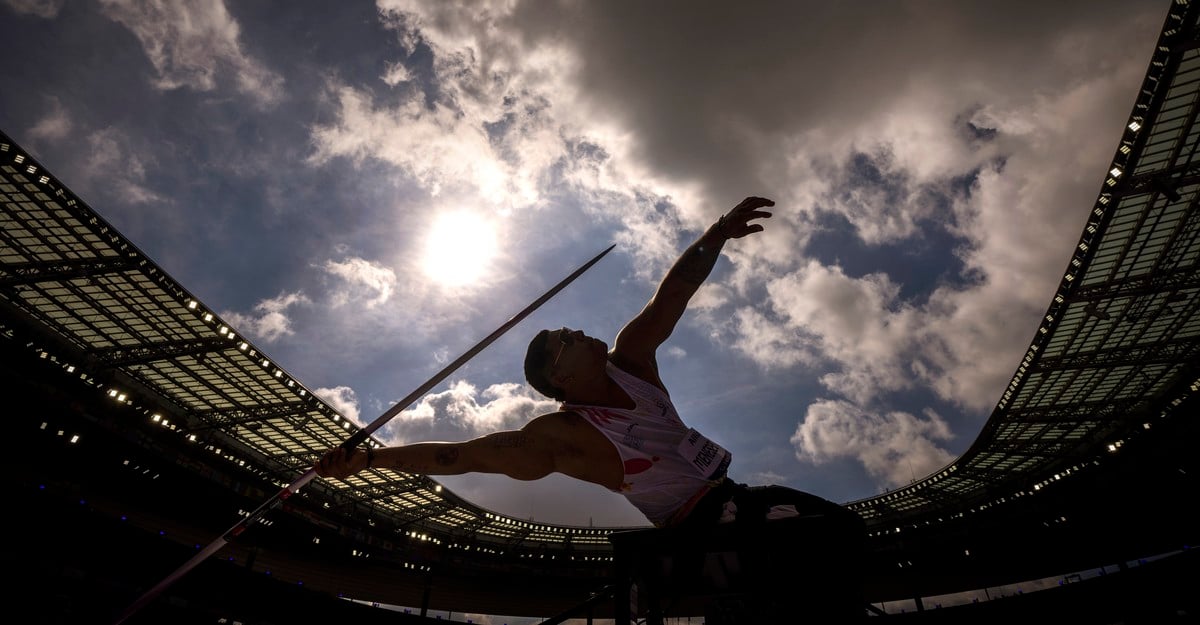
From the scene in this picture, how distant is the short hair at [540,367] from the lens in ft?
10.0

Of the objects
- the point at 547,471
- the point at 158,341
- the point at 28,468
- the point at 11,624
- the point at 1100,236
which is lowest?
the point at 11,624

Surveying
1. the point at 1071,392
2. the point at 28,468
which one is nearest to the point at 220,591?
the point at 28,468

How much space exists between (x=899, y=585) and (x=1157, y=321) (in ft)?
71.5

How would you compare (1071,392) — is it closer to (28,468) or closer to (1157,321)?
(1157,321)

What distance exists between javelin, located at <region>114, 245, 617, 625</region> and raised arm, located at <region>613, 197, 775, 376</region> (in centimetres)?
123

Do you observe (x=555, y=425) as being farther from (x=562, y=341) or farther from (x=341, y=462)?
(x=341, y=462)

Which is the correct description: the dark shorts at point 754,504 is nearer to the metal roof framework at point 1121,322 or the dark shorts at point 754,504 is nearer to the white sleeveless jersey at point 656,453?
the white sleeveless jersey at point 656,453

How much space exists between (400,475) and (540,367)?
89.7 feet

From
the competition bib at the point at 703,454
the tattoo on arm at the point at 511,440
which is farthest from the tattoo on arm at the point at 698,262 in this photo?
the tattoo on arm at the point at 511,440

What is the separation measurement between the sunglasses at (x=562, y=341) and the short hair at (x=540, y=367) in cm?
10

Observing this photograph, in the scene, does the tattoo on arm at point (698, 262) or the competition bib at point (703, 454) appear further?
the tattoo on arm at point (698, 262)

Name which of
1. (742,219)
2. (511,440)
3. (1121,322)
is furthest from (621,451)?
(1121,322)

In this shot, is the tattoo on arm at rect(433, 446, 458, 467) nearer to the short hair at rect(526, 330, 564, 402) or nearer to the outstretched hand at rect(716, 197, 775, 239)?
the short hair at rect(526, 330, 564, 402)

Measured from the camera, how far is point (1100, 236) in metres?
14.4
